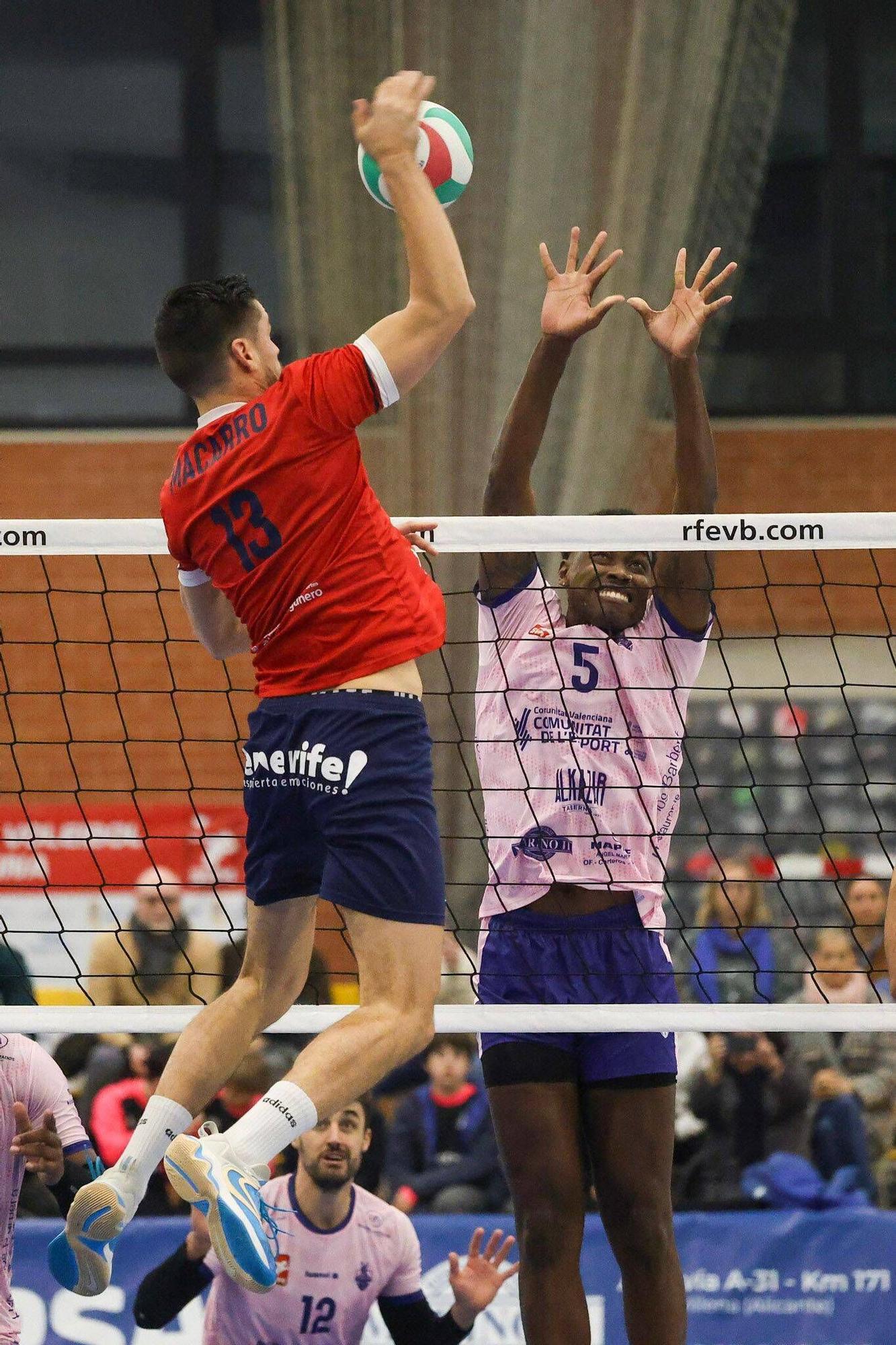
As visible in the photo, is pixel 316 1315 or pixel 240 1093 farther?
pixel 240 1093

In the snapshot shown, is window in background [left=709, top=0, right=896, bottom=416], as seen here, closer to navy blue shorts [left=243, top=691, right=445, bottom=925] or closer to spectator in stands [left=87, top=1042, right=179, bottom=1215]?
spectator in stands [left=87, top=1042, right=179, bottom=1215]

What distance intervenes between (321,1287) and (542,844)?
2.20 meters

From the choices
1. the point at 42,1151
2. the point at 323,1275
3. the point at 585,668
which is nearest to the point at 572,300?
the point at 585,668

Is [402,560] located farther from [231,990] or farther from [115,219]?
[115,219]

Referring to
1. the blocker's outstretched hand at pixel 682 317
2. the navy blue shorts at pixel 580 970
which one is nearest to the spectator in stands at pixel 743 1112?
the navy blue shorts at pixel 580 970

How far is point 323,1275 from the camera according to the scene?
18.4ft

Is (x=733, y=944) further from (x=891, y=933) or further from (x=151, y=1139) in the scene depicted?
(x=151, y=1139)

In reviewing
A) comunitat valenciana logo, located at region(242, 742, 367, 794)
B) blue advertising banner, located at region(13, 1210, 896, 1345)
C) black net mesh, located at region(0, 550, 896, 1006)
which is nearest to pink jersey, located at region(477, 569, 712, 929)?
comunitat valenciana logo, located at region(242, 742, 367, 794)

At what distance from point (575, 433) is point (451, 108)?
210 cm

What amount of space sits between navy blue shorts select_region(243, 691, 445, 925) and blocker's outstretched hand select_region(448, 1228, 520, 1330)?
7.47 ft

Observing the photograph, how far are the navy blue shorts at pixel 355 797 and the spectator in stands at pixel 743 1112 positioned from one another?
3.61 metres

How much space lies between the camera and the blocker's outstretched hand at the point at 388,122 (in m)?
3.41

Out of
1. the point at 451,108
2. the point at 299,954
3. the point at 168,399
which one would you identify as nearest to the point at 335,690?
the point at 299,954

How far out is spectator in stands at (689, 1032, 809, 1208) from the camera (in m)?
6.70
